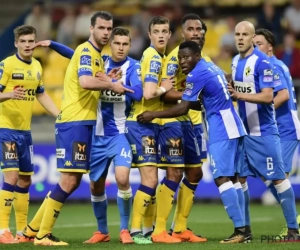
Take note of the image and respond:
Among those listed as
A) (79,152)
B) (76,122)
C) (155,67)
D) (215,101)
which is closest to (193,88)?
(215,101)

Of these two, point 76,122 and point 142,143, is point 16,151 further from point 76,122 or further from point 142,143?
point 142,143

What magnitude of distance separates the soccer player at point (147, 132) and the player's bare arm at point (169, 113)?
0.59ft

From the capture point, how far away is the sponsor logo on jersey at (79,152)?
999 centimetres

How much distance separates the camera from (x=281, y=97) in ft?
36.1

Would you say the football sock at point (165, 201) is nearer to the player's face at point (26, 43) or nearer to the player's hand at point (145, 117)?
the player's hand at point (145, 117)

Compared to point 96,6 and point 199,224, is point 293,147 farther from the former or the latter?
point 96,6

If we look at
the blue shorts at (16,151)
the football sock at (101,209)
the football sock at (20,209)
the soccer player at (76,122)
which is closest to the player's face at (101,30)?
the soccer player at (76,122)

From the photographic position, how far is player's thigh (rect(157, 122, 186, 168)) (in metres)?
10.6

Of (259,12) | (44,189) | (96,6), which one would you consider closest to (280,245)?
(44,189)

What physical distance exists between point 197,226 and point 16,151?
353 centimetres

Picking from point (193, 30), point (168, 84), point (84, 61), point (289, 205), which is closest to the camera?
point (84, 61)

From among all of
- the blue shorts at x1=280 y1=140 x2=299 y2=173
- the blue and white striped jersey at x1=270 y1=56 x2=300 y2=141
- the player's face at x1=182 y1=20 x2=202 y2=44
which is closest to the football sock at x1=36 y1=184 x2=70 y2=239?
the player's face at x1=182 y1=20 x2=202 y2=44

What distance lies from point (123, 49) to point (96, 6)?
12.4 meters

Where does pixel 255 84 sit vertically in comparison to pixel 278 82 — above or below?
below
